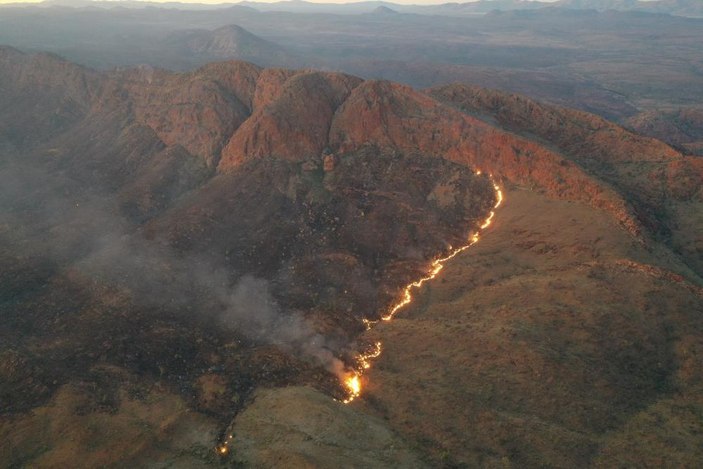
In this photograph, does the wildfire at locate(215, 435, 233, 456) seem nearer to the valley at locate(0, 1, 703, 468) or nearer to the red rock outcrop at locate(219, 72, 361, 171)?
the valley at locate(0, 1, 703, 468)

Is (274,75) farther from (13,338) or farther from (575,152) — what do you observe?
(13,338)

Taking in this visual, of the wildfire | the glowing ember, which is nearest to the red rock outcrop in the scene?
the glowing ember

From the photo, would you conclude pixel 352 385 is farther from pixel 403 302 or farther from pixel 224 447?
pixel 403 302

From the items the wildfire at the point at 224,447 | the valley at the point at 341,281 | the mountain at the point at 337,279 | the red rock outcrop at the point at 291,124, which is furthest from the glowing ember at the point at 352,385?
the red rock outcrop at the point at 291,124

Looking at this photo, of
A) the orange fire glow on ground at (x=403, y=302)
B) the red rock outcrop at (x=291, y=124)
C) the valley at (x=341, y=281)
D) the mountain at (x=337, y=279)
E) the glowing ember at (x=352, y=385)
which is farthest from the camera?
the red rock outcrop at (x=291, y=124)

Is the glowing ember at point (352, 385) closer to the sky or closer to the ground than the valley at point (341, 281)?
closer to the ground

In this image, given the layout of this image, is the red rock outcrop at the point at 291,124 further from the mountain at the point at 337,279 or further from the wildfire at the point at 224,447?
the wildfire at the point at 224,447

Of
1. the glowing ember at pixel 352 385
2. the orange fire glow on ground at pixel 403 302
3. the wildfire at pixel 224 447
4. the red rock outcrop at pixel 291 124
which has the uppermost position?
the red rock outcrop at pixel 291 124

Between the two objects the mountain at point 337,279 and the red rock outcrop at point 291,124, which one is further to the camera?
the red rock outcrop at point 291,124
